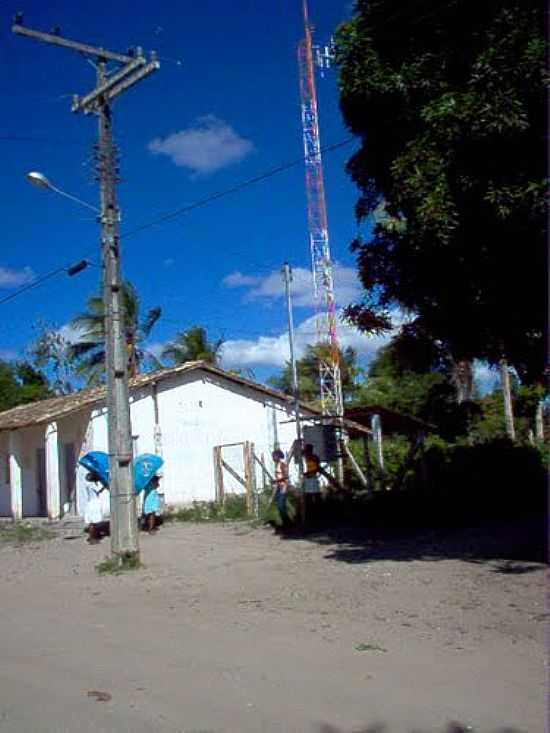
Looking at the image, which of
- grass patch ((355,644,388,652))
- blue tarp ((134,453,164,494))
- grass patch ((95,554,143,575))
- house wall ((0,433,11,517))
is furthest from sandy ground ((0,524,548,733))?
house wall ((0,433,11,517))

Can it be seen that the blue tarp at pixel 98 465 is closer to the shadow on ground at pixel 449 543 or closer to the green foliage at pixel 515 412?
the shadow on ground at pixel 449 543

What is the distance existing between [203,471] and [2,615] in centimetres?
1425

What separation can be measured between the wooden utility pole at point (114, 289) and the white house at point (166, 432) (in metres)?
8.95

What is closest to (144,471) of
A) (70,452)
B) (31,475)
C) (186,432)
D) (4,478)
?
(186,432)

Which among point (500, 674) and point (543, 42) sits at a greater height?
point (543, 42)

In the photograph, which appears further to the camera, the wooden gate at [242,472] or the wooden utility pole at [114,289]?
the wooden gate at [242,472]

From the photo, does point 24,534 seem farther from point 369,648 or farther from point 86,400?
point 369,648

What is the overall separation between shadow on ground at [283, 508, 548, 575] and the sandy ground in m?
0.07

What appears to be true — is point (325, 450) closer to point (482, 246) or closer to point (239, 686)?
point (482, 246)

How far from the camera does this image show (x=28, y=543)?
18.3 metres

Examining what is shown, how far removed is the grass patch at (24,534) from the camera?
61.8ft

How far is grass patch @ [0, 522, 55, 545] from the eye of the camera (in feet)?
61.8

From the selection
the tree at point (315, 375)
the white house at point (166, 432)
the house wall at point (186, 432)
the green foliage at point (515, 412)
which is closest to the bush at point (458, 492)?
the house wall at point (186, 432)

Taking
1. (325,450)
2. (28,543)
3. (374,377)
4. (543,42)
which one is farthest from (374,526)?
(374,377)
